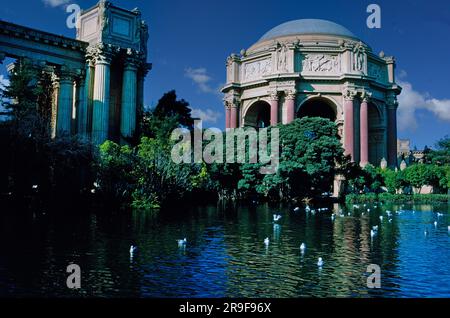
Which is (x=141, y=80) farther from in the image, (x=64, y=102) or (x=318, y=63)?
(x=318, y=63)

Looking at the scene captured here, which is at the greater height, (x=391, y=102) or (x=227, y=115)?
(x=391, y=102)

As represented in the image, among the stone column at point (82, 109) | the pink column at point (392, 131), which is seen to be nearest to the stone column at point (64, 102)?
the stone column at point (82, 109)

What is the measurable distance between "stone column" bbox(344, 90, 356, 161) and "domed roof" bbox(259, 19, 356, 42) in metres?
9.76

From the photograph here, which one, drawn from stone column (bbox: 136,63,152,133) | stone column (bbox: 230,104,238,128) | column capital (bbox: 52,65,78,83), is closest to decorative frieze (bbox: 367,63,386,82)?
stone column (bbox: 230,104,238,128)

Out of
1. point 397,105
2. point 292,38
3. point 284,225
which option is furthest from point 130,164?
point 397,105

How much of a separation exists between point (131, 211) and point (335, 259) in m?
15.0

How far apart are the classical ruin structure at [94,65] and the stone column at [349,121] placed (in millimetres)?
29039

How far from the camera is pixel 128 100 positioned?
36.5m

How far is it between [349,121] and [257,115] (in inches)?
588

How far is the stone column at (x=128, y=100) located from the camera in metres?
36.3

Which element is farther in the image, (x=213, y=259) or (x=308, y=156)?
(x=308, y=156)

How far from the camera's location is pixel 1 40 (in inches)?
1288

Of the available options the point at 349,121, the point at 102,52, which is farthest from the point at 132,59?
the point at 349,121

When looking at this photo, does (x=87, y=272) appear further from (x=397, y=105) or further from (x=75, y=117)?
(x=397, y=105)
